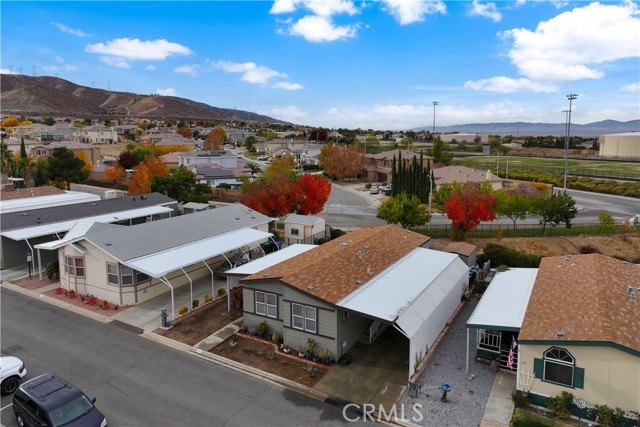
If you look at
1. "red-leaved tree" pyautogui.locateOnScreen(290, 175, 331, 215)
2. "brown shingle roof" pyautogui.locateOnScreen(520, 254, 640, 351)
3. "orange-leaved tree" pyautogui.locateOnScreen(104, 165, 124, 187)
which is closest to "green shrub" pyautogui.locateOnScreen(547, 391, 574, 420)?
"brown shingle roof" pyautogui.locateOnScreen(520, 254, 640, 351)

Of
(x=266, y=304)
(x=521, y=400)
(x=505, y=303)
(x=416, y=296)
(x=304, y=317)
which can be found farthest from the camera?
(x=266, y=304)

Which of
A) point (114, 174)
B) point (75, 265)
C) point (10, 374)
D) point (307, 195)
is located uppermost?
point (114, 174)

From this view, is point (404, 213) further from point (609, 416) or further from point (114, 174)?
point (114, 174)

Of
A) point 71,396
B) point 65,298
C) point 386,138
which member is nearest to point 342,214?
point 65,298

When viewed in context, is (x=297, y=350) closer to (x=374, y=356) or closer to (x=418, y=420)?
(x=374, y=356)

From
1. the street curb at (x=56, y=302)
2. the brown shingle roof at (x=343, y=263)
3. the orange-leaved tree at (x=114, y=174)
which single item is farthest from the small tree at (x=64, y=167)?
the brown shingle roof at (x=343, y=263)

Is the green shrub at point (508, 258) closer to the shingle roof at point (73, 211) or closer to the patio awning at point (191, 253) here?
the patio awning at point (191, 253)

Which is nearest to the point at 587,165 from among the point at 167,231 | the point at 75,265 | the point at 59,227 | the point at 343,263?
the point at 343,263
